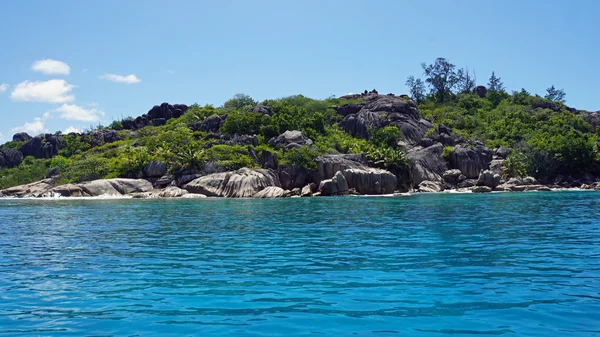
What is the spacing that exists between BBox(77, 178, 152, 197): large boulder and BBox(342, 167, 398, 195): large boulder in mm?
25368

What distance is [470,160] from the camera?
71.1 metres

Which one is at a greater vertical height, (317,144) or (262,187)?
(317,144)

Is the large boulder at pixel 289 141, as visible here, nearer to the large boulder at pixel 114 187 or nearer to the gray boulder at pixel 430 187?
the gray boulder at pixel 430 187

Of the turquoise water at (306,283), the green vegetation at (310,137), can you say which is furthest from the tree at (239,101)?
the turquoise water at (306,283)

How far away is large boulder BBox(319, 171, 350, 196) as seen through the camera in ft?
192

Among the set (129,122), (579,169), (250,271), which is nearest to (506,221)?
(250,271)

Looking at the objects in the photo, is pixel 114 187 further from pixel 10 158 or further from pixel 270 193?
pixel 10 158

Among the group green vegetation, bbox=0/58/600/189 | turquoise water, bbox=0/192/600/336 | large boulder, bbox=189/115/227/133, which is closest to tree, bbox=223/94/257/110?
green vegetation, bbox=0/58/600/189

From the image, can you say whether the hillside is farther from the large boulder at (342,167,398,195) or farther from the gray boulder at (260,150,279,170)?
the large boulder at (342,167,398,195)

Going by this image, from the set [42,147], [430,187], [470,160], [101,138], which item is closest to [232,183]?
[430,187]

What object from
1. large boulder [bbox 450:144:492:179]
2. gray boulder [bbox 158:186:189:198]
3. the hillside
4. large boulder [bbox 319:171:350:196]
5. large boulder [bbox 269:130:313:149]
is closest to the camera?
gray boulder [bbox 158:186:189:198]

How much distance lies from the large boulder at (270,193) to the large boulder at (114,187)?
49.9ft

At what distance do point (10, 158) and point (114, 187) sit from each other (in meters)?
49.2

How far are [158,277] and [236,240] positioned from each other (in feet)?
22.1
